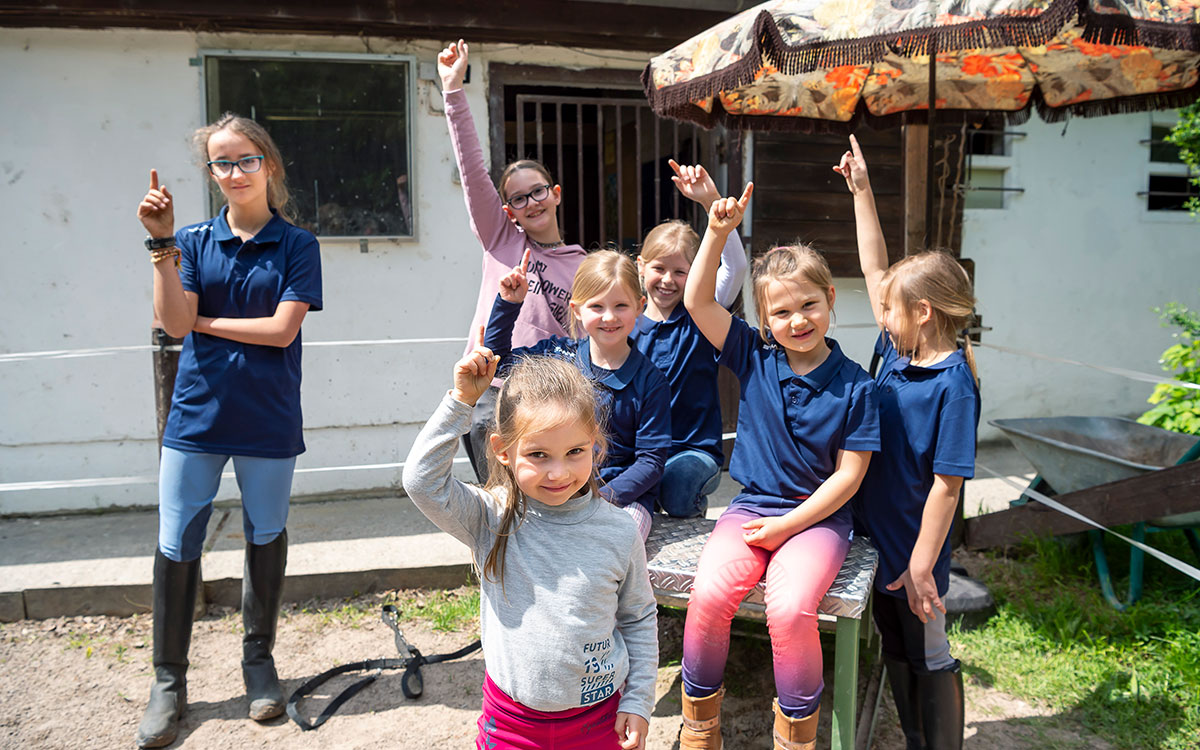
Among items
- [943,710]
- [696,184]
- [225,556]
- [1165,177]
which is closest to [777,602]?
[943,710]

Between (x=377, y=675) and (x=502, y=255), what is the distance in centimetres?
160

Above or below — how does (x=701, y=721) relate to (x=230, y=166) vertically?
below

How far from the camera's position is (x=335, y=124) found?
4.70m

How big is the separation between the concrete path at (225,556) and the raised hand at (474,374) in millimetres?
2398

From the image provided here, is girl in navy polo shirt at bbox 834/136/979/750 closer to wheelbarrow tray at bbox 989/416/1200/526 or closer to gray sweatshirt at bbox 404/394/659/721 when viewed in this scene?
gray sweatshirt at bbox 404/394/659/721

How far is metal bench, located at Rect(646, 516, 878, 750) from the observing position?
211 cm

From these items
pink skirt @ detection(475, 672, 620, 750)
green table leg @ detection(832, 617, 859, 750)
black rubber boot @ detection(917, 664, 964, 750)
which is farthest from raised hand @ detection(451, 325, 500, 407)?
black rubber boot @ detection(917, 664, 964, 750)

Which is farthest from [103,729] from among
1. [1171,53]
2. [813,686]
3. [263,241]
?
[1171,53]

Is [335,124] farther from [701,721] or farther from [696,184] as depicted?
[701,721]

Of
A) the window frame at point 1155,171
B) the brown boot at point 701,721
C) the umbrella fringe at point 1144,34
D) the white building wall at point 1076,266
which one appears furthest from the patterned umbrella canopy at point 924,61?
the window frame at point 1155,171

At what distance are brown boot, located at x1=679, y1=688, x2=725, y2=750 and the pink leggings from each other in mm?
21

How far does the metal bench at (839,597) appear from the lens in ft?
6.93

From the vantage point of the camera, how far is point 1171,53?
3.08m

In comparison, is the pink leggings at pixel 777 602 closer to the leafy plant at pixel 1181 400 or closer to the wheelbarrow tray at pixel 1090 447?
the wheelbarrow tray at pixel 1090 447
